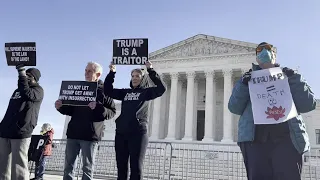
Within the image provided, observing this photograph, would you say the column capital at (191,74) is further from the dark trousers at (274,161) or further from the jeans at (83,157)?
the dark trousers at (274,161)

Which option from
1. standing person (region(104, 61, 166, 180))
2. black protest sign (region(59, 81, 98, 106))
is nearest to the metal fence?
standing person (region(104, 61, 166, 180))

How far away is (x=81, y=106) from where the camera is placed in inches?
192

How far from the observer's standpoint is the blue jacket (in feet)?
9.43

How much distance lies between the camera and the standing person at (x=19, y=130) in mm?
4422

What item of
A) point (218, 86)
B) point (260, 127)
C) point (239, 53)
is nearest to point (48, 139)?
point (260, 127)

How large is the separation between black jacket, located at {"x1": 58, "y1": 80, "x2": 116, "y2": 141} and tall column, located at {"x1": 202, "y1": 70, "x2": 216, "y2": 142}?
27.0 m

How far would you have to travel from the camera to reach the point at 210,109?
32.1 metres

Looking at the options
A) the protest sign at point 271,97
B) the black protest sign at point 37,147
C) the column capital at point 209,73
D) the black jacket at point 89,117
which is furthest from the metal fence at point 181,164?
the column capital at point 209,73

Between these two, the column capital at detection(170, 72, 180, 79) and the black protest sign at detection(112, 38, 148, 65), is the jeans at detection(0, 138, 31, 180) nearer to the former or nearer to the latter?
the black protest sign at detection(112, 38, 148, 65)

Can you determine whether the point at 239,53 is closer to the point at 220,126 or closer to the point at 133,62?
the point at 220,126

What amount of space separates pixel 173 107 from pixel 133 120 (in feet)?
99.0

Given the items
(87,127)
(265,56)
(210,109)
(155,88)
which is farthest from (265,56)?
(210,109)

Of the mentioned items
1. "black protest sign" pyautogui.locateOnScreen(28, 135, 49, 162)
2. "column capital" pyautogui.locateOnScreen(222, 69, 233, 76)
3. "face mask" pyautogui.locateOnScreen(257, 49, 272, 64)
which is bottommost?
"black protest sign" pyautogui.locateOnScreen(28, 135, 49, 162)

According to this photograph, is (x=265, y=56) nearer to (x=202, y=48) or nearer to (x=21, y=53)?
(x=21, y=53)
